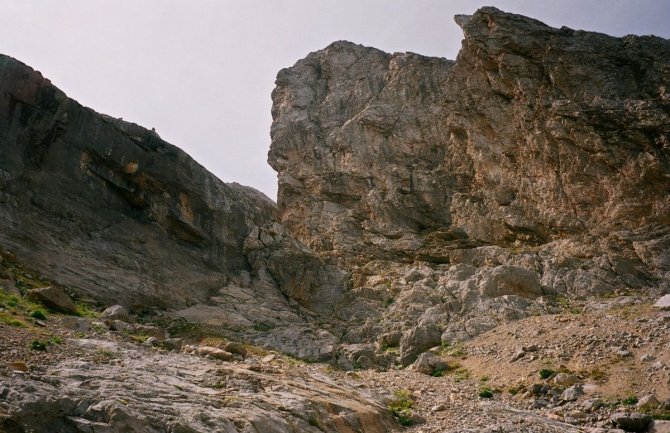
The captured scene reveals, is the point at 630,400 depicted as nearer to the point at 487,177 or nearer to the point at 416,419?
the point at 416,419

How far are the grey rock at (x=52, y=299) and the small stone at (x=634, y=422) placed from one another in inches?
900

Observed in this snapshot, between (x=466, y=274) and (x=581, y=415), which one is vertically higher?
(x=466, y=274)

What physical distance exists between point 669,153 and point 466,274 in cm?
1602

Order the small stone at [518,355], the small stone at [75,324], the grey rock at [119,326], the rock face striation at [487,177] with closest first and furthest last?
the small stone at [75,324]
the grey rock at [119,326]
the small stone at [518,355]
the rock face striation at [487,177]

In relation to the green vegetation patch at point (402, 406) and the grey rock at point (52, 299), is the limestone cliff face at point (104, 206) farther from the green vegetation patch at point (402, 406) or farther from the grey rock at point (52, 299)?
the green vegetation patch at point (402, 406)

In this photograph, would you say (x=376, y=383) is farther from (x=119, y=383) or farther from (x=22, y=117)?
(x=22, y=117)

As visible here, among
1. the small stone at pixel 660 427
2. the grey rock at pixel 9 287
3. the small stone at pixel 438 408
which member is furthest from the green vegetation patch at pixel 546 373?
the grey rock at pixel 9 287

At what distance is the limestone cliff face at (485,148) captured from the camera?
40875 mm

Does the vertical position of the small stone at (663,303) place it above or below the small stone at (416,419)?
above

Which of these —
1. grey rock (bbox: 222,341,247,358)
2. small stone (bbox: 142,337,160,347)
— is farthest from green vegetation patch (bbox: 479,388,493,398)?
small stone (bbox: 142,337,160,347)

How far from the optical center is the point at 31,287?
2828 centimetres

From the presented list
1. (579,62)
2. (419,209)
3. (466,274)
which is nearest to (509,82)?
(579,62)

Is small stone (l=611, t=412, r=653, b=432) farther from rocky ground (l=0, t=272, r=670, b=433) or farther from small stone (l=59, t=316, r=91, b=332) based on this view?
small stone (l=59, t=316, r=91, b=332)

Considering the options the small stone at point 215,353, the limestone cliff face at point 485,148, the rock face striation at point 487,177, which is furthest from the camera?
the limestone cliff face at point 485,148
